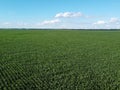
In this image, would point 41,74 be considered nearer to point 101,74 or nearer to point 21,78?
point 21,78

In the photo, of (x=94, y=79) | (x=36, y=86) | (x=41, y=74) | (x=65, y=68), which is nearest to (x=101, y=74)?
(x=94, y=79)

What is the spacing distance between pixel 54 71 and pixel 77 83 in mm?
2959

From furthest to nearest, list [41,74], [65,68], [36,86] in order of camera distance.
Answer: [65,68], [41,74], [36,86]

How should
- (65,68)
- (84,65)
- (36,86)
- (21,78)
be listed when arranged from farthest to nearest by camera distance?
(84,65) → (65,68) → (21,78) → (36,86)

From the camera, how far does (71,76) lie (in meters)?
13.4

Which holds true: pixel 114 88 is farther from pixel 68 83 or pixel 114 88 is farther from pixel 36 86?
pixel 36 86

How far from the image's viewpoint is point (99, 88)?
37.0ft

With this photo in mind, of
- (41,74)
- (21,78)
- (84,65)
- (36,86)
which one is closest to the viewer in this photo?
(36,86)

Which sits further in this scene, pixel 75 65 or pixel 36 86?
pixel 75 65

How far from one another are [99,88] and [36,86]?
3120 millimetres

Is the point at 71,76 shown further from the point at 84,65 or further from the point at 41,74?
the point at 84,65

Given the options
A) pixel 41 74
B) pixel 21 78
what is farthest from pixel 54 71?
pixel 21 78

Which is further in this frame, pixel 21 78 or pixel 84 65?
pixel 84 65

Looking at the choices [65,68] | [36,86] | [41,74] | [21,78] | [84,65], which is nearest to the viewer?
[36,86]
